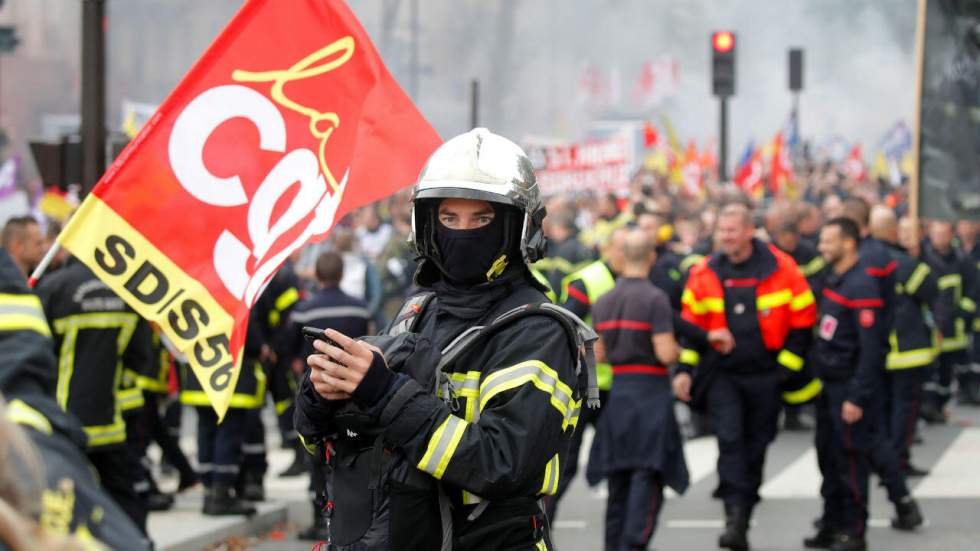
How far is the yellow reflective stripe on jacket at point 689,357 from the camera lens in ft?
28.7

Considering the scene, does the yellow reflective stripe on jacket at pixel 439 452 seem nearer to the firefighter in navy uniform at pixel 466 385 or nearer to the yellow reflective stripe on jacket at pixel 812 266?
the firefighter in navy uniform at pixel 466 385

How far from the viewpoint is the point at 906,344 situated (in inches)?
423

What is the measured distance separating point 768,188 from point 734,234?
20629 millimetres

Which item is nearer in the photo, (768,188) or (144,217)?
(144,217)

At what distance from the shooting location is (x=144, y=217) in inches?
210

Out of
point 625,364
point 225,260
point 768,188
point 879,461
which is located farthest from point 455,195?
point 768,188

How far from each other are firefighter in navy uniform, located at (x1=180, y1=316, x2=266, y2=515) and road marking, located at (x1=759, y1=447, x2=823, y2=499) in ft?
11.9

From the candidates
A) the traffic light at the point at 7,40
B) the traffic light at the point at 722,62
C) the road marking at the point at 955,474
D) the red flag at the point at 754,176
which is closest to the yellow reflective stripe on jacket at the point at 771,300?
the road marking at the point at 955,474

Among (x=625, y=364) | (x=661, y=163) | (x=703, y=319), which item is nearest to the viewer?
(x=625, y=364)

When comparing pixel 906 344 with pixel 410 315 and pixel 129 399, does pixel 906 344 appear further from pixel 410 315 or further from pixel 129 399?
pixel 410 315

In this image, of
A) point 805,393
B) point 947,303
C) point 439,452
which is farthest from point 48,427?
point 947,303

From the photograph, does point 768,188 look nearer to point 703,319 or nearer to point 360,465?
point 703,319

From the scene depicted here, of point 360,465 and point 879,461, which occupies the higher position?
point 360,465

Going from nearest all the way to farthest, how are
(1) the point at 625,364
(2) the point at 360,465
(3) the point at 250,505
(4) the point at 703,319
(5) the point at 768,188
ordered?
(2) the point at 360,465
(1) the point at 625,364
(4) the point at 703,319
(3) the point at 250,505
(5) the point at 768,188
